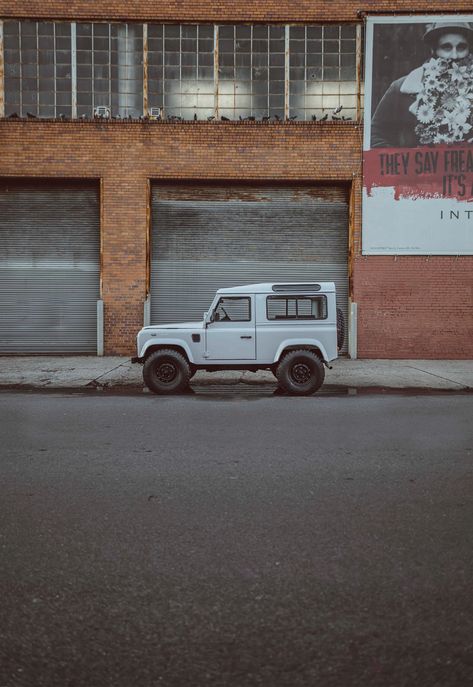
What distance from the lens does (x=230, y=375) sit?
1385cm

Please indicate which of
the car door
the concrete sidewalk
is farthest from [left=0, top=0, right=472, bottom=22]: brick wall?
the car door

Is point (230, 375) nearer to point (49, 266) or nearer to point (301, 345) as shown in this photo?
point (301, 345)

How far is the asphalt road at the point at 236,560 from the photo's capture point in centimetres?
256

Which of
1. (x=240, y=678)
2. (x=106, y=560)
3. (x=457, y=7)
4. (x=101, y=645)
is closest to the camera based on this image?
(x=240, y=678)

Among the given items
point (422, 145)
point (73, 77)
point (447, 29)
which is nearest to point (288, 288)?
point (422, 145)

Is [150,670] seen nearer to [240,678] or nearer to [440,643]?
[240,678]

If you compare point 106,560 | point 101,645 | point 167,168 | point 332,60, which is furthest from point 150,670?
point 332,60

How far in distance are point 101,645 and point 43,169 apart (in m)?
17.1

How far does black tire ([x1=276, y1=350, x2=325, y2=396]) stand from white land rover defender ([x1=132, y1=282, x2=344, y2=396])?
0.06 feet

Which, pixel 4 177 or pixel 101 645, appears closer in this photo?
pixel 101 645

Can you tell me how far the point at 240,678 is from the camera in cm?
244

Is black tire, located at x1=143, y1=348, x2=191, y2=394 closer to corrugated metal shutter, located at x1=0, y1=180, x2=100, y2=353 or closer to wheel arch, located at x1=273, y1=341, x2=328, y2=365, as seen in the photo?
wheel arch, located at x1=273, y1=341, x2=328, y2=365

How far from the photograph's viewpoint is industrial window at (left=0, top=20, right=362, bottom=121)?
18109 mm

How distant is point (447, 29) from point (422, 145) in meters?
3.19
